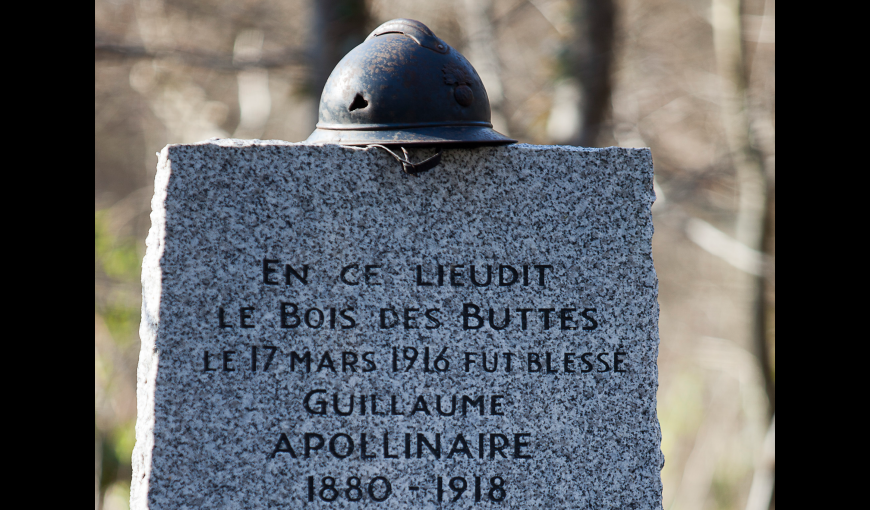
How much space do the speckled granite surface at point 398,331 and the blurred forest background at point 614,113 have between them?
336cm

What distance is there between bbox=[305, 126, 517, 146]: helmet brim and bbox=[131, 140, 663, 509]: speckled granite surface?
5cm

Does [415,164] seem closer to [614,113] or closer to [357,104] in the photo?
[357,104]

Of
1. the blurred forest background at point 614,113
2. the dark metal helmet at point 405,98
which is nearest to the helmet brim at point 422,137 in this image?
the dark metal helmet at point 405,98

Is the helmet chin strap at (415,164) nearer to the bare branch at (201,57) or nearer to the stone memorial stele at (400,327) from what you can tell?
the stone memorial stele at (400,327)

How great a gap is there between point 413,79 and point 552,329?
2.96 ft

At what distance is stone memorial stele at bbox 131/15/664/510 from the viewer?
1937 mm

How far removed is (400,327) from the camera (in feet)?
6.49

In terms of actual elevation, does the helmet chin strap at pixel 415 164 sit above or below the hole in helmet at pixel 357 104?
below

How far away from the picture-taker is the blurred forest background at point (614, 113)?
4992 mm

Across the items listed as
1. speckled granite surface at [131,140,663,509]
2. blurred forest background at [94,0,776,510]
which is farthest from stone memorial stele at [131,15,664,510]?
blurred forest background at [94,0,776,510]

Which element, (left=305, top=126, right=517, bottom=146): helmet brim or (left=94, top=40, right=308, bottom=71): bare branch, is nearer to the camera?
(left=305, top=126, right=517, bottom=146): helmet brim

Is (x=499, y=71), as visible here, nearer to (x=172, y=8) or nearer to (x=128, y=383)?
(x=172, y=8)

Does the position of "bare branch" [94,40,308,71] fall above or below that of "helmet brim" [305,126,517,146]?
above

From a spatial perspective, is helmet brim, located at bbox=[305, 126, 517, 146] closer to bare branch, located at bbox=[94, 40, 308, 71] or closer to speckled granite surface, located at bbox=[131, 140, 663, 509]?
speckled granite surface, located at bbox=[131, 140, 663, 509]
